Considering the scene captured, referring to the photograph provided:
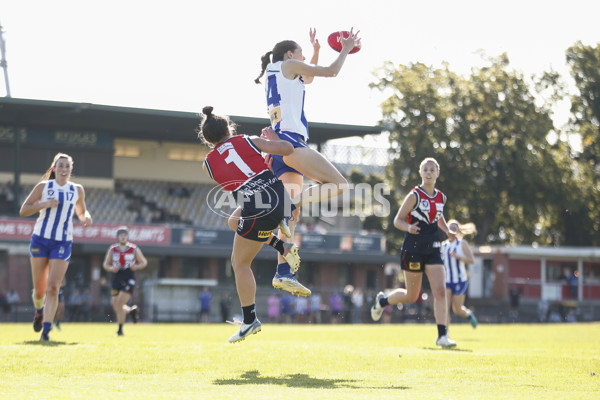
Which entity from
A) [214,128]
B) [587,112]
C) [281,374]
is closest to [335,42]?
[214,128]

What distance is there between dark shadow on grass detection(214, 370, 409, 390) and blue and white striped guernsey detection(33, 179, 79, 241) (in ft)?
15.5

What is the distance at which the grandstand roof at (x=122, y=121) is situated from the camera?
40844 mm

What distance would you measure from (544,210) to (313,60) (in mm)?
44857

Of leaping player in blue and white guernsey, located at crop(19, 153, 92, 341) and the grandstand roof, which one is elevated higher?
the grandstand roof

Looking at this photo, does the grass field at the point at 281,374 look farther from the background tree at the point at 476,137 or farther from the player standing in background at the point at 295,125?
the background tree at the point at 476,137

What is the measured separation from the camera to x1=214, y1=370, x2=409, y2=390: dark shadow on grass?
20.8 feet

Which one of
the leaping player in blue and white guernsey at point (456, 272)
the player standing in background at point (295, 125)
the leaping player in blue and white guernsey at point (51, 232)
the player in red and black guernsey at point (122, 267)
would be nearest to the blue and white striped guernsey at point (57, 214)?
the leaping player in blue and white guernsey at point (51, 232)

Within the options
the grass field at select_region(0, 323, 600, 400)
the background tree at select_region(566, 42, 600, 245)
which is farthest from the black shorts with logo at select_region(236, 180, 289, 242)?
the background tree at select_region(566, 42, 600, 245)

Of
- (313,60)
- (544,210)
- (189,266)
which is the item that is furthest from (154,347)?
(544,210)

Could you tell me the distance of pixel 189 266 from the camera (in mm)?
44562

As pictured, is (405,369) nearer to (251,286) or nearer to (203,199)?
(251,286)

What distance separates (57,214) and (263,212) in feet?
13.8

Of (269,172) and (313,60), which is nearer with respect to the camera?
(269,172)

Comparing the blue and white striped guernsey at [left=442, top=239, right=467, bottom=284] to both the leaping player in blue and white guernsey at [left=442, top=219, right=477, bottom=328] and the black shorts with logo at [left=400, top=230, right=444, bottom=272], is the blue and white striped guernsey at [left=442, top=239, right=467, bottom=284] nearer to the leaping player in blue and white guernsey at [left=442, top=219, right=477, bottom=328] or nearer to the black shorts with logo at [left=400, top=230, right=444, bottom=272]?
the leaping player in blue and white guernsey at [left=442, top=219, right=477, bottom=328]
